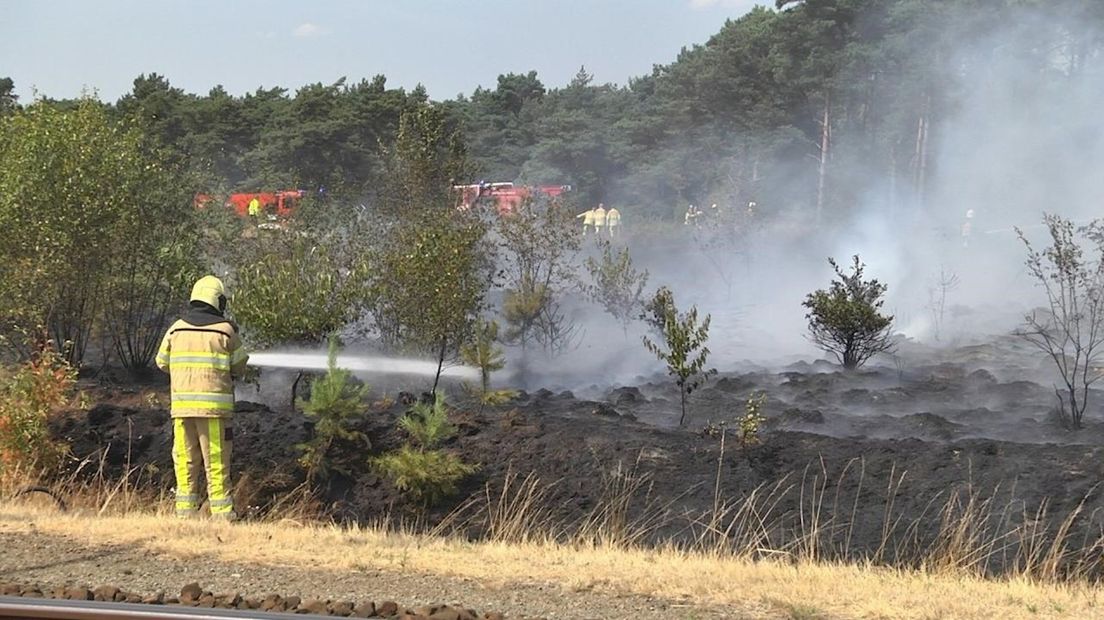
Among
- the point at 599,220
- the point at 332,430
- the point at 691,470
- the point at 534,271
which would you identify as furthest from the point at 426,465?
the point at 599,220

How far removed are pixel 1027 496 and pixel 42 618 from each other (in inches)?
267

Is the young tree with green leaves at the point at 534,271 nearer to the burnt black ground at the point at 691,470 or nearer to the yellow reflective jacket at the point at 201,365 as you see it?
the burnt black ground at the point at 691,470

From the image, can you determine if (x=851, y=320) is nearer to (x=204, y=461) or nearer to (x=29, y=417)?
(x=204, y=461)

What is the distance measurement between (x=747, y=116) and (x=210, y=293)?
3799 cm

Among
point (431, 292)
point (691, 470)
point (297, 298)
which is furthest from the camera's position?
point (431, 292)

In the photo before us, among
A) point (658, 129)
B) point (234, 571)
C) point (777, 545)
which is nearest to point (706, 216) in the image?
point (658, 129)

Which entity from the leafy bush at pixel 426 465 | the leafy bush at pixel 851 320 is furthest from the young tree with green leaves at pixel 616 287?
the leafy bush at pixel 426 465

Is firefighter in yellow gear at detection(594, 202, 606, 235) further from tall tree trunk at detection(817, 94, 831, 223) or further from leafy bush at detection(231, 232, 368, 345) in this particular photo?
leafy bush at detection(231, 232, 368, 345)

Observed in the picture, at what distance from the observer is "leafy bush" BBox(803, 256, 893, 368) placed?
605 inches

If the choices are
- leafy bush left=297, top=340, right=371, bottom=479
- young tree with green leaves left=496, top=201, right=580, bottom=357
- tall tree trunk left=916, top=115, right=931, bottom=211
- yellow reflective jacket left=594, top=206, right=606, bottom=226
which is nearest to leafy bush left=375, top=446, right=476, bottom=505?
leafy bush left=297, top=340, right=371, bottom=479

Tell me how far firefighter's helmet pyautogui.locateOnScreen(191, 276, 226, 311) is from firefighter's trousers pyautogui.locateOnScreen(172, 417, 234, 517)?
82 centimetres

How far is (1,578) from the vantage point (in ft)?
20.9

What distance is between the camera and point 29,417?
889cm

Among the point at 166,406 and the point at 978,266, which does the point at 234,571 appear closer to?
the point at 166,406
